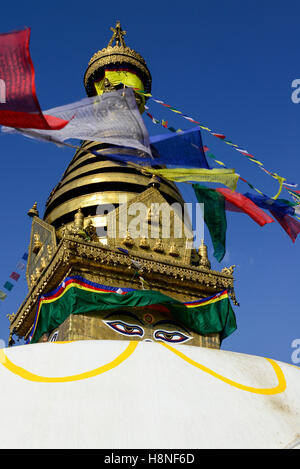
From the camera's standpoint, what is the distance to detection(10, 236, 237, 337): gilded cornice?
44.1 ft

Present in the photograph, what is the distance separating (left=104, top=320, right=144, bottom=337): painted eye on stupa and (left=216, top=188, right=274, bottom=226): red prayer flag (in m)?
3.79

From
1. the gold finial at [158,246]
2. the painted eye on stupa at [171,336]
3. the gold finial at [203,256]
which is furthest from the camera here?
the gold finial at [203,256]

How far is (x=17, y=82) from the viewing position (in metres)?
6.23

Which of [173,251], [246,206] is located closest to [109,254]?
[173,251]

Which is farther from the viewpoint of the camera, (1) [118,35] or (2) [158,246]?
(1) [118,35]

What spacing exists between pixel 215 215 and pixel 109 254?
3656mm

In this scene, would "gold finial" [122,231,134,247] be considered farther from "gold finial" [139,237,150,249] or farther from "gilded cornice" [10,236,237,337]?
"gilded cornice" [10,236,237,337]

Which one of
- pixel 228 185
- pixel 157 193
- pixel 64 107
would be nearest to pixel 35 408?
pixel 64 107

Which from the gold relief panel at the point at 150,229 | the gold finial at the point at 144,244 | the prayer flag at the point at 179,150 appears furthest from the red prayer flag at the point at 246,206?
the gold finial at the point at 144,244

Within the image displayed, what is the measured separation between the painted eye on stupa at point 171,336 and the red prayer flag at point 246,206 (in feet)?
12.3

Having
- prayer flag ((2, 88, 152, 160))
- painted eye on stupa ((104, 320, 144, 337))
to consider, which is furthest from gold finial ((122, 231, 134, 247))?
prayer flag ((2, 88, 152, 160))

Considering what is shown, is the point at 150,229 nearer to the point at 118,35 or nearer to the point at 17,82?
the point at 17,82

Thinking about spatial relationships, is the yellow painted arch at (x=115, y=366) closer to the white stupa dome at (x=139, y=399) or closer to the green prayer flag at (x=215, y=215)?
the white stupa dome at (x=139, y=399)

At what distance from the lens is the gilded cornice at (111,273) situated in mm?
13445
